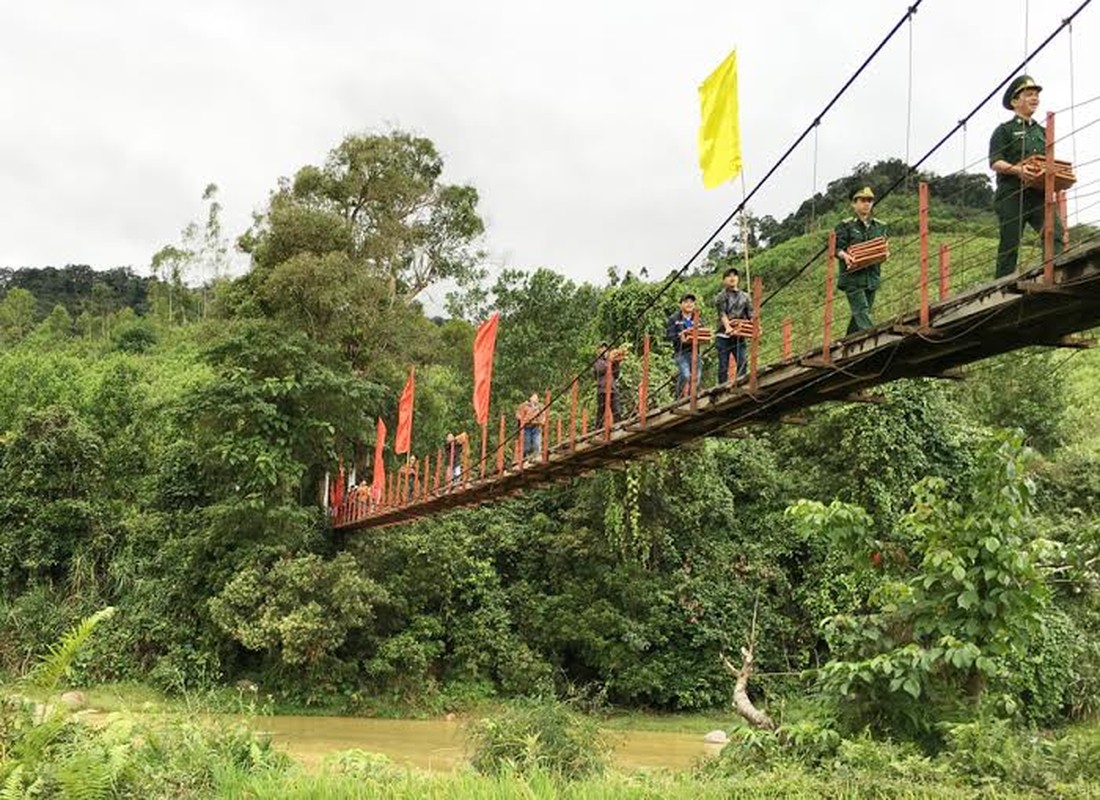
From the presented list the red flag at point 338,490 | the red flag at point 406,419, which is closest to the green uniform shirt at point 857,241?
the red flag at point 406,419

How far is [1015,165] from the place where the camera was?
3.61 metres

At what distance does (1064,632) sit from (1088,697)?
853 millimetres

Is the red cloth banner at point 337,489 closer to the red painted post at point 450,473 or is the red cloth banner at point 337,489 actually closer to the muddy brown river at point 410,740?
the muddy brown river at point 410,740

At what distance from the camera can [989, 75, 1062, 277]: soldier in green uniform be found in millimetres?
3645

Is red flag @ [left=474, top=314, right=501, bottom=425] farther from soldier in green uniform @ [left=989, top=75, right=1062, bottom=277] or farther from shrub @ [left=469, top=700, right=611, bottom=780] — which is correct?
soldier in green uniform @ [left=989, top=75, right=1062, bottom=277]

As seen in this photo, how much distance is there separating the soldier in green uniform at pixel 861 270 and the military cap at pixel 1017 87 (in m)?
0.72

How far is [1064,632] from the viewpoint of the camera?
433 inches

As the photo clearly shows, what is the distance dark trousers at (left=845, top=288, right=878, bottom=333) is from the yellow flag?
134cm

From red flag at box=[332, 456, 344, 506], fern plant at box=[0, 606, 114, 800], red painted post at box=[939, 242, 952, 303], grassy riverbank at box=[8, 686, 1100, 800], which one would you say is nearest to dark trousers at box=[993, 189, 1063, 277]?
red painted post at box=[939, 242, 952, 303]

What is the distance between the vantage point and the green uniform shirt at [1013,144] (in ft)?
12.0

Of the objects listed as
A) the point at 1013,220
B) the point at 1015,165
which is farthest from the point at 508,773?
the point at 1015,165

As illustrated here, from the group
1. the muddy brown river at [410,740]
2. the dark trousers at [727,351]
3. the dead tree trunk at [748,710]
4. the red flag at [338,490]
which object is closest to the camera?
the dead tree trunk at [748,710]

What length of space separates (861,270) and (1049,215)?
121 cm

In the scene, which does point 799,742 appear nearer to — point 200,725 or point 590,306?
point 200,725
